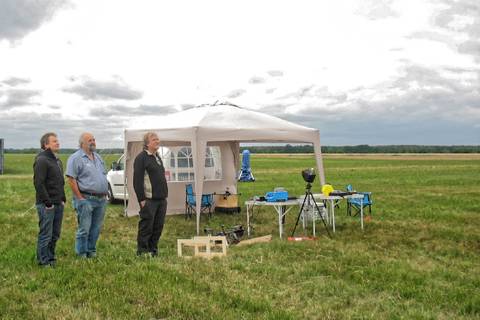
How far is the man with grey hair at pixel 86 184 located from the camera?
6488 mm

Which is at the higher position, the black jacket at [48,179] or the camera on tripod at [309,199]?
the black jacket at [48,179]

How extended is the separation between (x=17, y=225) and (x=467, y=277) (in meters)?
8.09

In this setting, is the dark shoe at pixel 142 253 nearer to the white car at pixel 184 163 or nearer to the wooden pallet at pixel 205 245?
the wooden pallet at pixel 205 245

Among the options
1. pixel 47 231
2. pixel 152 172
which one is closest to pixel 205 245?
pixel 152 172

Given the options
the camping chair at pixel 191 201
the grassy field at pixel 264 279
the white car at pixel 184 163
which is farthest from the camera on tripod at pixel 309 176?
the white car at pixel 184 163

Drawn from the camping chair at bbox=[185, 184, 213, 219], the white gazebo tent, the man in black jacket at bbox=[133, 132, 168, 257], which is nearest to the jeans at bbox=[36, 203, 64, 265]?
the man in black jacket at bbox=[133, 132, 168, 257]

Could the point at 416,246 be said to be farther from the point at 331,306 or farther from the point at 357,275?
the point at 331,306

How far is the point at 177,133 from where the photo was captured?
9539mm

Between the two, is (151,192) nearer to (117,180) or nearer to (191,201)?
(191,201)

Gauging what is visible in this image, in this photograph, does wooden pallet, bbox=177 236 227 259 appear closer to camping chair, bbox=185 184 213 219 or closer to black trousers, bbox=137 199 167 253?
black trousers, bbox=137 199 167 253

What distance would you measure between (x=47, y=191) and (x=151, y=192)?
4.56 feet

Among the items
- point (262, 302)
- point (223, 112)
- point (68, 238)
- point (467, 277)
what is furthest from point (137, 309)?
point (223, 112)

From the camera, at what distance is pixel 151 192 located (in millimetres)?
7035

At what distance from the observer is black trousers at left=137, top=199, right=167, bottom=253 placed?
696 cm
